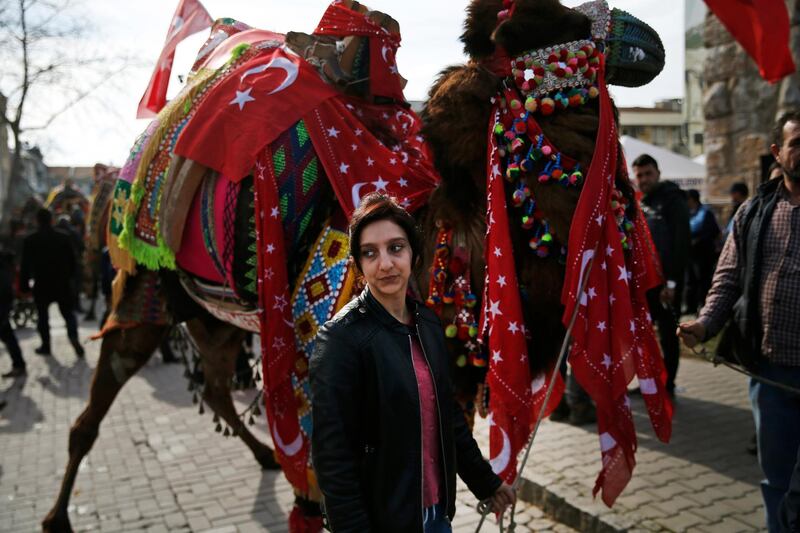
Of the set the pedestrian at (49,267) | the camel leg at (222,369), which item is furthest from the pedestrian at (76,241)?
the camel leg at (222,369)

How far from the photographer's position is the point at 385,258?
2016 millimetres

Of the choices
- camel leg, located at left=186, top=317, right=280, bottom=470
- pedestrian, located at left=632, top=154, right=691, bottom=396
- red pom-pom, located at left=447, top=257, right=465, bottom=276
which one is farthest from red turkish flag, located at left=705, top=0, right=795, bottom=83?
camel leg, located at left=186, top=317, right=280, bottom=470

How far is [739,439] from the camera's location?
17.1 feet

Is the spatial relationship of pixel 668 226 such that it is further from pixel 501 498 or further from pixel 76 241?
pixel 76 241

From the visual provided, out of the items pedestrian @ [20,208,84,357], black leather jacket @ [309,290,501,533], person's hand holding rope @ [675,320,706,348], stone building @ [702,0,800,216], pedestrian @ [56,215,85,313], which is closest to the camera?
black leather jacket @ [309,290,501,533]

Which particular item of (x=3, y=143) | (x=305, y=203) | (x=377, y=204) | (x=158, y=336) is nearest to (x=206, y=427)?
(x=158, y=336)

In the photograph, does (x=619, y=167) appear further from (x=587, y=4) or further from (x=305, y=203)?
(x=305, y=203)

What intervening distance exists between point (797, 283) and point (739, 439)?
277 centimetres

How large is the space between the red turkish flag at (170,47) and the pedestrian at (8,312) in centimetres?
531

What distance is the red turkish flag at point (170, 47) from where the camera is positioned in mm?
4641

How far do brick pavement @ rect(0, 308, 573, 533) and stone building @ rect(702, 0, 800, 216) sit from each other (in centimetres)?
720

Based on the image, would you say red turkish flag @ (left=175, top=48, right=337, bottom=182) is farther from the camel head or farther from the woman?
the woman

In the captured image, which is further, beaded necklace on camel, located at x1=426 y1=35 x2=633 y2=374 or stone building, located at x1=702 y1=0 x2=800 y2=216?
stone building, located at x1=702 y1=0 x2=800 y2=216

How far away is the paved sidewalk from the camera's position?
3.92 m
